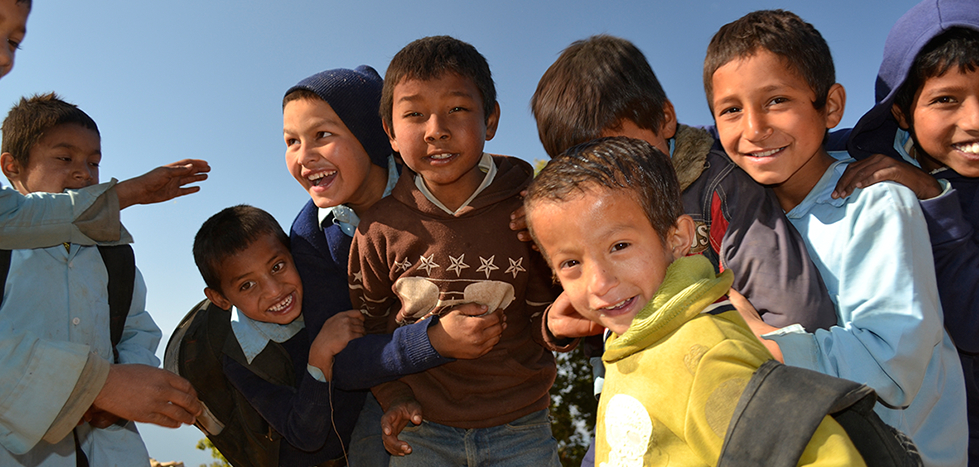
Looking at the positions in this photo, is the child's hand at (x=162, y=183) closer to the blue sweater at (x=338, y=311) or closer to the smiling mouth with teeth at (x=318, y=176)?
the blue sweater at (x=338, y=311)

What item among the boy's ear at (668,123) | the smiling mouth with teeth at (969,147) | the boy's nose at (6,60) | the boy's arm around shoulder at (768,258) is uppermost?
the boy's nose at (6,60)

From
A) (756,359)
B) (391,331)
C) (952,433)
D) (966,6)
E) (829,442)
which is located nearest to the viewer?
(829,442)

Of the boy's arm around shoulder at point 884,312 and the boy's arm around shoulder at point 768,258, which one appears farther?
the boy's arm around shoulder at point 768,258

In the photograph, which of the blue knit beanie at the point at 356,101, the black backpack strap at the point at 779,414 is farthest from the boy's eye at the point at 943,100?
the blue knit beanie at the point at 356,101

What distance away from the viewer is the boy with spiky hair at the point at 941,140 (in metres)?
2.04

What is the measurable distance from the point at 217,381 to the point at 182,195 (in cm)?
104

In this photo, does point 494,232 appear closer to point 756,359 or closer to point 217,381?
point 756,359

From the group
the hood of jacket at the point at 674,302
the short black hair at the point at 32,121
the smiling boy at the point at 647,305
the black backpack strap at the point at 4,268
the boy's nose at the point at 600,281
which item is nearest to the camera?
the smiling boy at the point at 647,305

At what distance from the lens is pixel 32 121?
338 centimetres

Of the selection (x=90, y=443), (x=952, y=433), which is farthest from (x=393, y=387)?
(x=952, y=433)

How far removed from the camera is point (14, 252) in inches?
112

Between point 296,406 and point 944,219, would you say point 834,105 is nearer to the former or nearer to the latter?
point 944,219

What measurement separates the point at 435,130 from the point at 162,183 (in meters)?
1.63

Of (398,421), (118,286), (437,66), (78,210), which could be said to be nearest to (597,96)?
(437,66)
